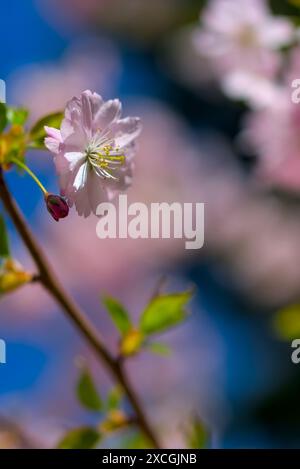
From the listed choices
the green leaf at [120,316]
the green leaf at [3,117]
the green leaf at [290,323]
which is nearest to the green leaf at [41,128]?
the green leaf at [3,117]

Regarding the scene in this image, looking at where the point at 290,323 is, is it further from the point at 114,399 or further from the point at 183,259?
the point at 183,259

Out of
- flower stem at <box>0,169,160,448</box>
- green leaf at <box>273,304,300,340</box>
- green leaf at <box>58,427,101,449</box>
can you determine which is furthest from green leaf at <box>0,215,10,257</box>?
green leaf at <box>273,304,300,340</box>

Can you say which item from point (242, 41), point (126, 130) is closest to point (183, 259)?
point (242, 41)

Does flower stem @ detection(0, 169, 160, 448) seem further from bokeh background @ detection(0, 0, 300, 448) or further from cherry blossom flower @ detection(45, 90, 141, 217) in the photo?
bokeh background @ detection(0, 0, 300, 448)

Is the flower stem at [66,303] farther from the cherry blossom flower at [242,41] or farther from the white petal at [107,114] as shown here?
the cherry blossom flower at [242,41]

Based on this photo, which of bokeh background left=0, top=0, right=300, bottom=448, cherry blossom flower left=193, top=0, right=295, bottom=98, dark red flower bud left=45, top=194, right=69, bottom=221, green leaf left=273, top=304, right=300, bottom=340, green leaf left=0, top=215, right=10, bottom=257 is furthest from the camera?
bokeh background left=0, top=0, right=300, bottom=448

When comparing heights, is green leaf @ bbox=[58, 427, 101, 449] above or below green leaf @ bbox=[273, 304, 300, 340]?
below
